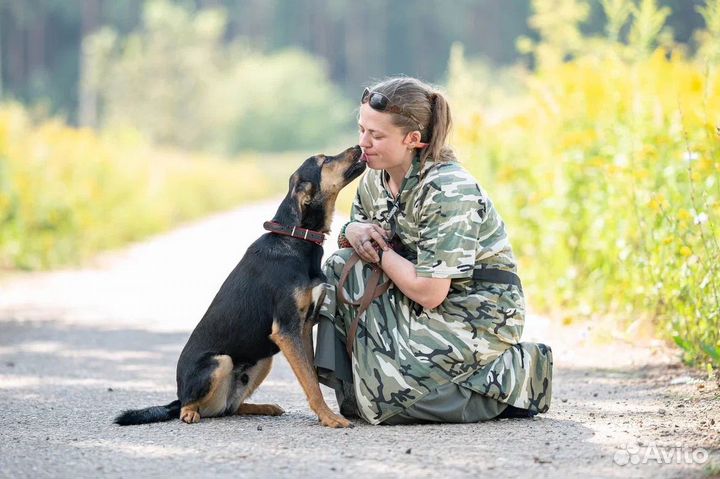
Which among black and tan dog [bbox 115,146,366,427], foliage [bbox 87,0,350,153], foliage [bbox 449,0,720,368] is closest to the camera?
black and tan dog [bbox 115,146,366,427]

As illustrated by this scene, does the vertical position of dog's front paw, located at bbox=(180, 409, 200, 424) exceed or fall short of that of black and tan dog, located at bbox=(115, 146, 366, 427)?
it falls short

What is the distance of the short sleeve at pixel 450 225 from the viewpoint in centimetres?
419

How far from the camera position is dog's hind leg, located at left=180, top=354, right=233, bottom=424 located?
14.3 ft

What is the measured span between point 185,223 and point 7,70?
46.3m

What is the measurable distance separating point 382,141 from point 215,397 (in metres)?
1.42

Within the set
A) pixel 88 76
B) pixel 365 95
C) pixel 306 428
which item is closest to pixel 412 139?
pixel 365 95

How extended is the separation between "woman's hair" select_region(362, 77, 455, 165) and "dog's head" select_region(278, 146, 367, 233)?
1.18ft

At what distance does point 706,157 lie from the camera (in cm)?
596

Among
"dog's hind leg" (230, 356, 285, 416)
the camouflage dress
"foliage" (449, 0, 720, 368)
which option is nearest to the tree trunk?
"foliage" (449, 0, 720, 368)

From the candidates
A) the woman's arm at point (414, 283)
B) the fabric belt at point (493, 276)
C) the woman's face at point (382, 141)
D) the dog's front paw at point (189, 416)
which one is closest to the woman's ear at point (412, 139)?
the woman's face at point (382, 141)

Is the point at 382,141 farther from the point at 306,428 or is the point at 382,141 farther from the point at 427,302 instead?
the point at 306,428

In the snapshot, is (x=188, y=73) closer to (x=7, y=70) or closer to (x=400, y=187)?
(x=7, y=70)

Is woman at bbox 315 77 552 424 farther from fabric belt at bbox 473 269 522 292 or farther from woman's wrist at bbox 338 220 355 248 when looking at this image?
woman's wrist at bbox 338 220 355 248

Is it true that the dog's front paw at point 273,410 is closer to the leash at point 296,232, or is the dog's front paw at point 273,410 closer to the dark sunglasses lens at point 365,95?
the leash at point 296,232
